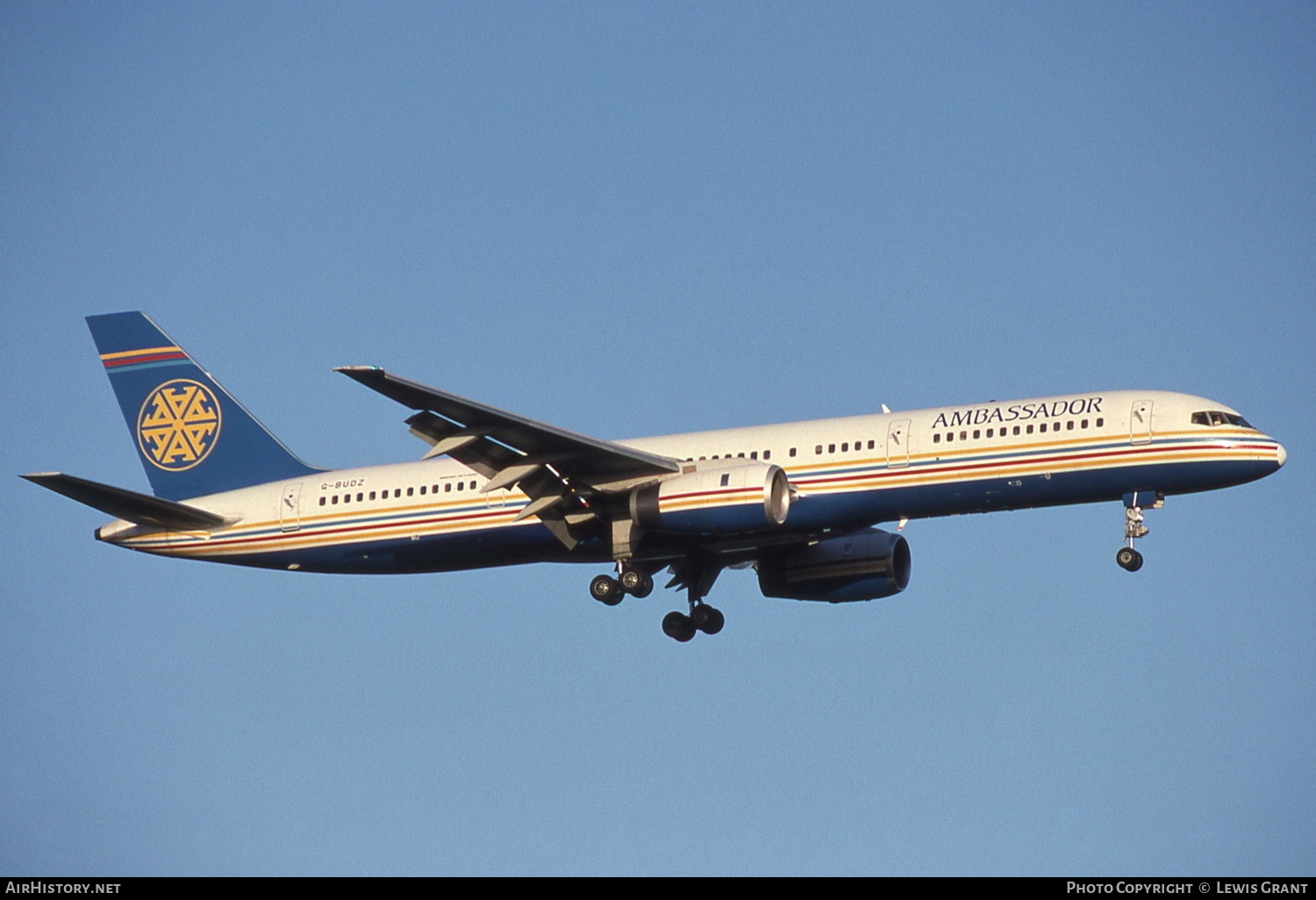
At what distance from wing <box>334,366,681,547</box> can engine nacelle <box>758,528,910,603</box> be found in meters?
5.95

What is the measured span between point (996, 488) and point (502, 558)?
1287 cm

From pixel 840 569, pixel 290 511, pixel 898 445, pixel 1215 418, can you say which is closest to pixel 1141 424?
pixel 1215 418

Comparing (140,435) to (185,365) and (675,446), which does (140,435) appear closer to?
(185,365)

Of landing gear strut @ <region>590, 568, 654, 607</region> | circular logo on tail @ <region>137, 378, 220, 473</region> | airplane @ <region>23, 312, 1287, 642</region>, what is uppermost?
circular logo on tail @ <region>137, 378, 220, 473</region>

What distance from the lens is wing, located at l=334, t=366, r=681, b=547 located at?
4156cm

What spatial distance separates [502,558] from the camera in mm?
46562

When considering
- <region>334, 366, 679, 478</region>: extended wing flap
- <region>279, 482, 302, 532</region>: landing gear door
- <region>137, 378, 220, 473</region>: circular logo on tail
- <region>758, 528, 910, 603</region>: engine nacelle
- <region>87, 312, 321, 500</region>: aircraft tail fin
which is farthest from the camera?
<region>137, 378, 220, 473</region>: circular logo on tail

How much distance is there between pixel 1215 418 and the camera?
139 feet

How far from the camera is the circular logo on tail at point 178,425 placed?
50875 millimetres

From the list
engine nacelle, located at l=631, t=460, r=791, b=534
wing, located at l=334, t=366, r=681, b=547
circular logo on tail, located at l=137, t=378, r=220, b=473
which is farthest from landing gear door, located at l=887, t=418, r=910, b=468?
circular logo on tail, located at l=137, t=378, r=220, b=473

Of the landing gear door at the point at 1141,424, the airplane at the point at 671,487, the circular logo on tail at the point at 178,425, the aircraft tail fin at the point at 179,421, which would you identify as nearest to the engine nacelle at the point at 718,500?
the airplane at the point at 671,487

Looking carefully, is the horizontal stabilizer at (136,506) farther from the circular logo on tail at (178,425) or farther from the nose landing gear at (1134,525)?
the nose landing gear at (1134,525)

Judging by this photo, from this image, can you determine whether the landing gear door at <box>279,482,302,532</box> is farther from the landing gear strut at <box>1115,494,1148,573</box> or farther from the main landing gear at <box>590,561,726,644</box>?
the landing gear strut at <box>1115,494,1148,573</box>
